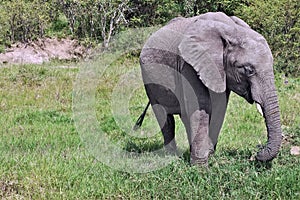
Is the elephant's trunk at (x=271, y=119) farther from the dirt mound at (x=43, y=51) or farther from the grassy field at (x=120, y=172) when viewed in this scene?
the dirt mound at (x=43, y=51)

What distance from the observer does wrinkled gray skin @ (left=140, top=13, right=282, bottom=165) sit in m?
Answer: 4.21

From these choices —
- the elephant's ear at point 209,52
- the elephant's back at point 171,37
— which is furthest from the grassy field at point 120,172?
the elephant's back at point 171,37

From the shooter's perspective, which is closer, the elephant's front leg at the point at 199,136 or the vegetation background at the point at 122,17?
the elephant's front leg at the point at 199,136

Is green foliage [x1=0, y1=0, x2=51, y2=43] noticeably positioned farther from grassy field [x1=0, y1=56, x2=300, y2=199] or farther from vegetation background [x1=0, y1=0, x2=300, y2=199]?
grassy field [x1=0, y1=56, x2=300, y2=199]

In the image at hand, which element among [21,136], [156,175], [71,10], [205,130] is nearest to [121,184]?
[156,175]

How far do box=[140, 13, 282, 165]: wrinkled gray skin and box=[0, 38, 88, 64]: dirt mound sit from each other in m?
A: 10.8

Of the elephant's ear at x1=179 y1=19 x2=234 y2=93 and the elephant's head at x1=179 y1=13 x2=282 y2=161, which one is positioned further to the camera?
the elephant's ear at x1=179 y1=19 x2=234 y2=93

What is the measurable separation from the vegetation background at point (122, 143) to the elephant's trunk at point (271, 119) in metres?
0.30

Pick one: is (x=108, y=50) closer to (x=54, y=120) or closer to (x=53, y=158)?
(x=54, y=120)

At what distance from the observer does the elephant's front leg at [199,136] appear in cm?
463

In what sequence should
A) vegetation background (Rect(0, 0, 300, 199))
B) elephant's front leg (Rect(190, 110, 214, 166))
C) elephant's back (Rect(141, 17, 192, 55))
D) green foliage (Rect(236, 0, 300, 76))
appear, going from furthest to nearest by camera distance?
green foliage (Rect(236, 0, 300, 76)), elephant's back (Rect(141, 17, 192, 55)), elephant's front leg (Rect(190, 110, 214, 166)), vegetation background (Rect(0, 0, 300, 199))

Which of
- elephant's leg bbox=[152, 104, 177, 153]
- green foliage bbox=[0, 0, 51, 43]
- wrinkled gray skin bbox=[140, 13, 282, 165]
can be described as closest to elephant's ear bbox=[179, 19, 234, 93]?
wrinkled gray skin bbox=[140, 13, 282, 165]

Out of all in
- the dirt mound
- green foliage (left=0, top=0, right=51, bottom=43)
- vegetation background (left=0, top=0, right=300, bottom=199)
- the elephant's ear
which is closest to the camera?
vegetation background (left=0, top=0, right=300, bottom=199)

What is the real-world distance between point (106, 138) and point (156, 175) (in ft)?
6.85
